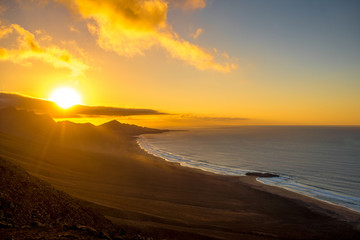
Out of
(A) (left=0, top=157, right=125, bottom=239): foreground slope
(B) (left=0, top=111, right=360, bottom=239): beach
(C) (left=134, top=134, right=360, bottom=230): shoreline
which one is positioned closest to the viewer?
(A) (left=0, top=157, right=125, bottom=239): foreground slope

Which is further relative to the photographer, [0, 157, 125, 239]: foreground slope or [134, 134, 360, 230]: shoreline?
[134, 134, 360, 230]: shoreline

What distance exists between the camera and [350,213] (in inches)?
1033

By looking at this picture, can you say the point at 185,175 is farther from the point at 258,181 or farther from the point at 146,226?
the point at 146,226

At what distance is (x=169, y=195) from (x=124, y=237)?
15.0 meters

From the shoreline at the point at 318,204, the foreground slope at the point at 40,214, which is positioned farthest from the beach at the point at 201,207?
the foreground slope at the point at 40,214

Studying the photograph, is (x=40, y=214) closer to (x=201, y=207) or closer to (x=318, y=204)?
(x=201, y=207)

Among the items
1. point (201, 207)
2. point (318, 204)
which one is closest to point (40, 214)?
point (201, 207)

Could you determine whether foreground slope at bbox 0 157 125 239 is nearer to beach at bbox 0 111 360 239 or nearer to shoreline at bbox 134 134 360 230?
beach at bbox 0 111 360 239

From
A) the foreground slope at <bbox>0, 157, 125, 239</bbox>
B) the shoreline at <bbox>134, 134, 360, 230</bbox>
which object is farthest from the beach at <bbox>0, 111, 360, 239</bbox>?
the foreground slope at <bbox>0, 157, 125, 239</bbox>

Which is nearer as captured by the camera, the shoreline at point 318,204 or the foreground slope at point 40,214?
the foreground slope at point 40,214

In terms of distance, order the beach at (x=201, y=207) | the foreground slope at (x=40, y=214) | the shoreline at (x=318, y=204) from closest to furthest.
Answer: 1. the foreground slope at (x=40, y=214)
2. the beach at (x=201, y=207)
3. the shoreline at (x=318, y=204)

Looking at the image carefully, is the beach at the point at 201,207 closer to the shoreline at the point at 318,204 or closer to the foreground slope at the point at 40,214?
the shoreline at the point at 318,204

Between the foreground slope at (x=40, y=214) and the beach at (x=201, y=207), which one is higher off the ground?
the foreground slope at (x=40, y=214)

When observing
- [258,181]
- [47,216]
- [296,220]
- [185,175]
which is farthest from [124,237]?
[258,181]
